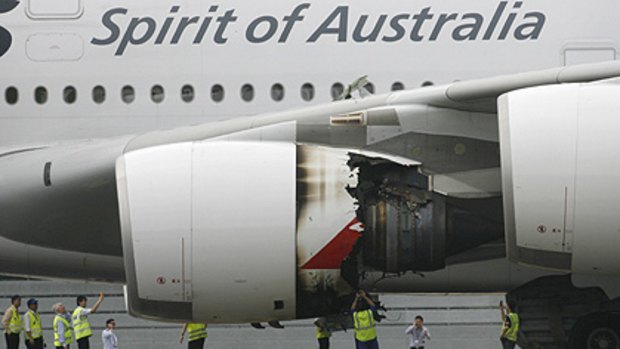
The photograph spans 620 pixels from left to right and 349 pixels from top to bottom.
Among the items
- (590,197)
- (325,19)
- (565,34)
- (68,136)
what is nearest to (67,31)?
(68,136)

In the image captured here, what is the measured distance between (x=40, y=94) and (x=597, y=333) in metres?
5.35

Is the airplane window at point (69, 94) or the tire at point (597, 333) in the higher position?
the airplane window at point (69, 94)

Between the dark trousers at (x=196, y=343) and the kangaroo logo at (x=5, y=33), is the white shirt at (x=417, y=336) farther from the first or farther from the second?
the kangaroo logo at (x=5, y=33)

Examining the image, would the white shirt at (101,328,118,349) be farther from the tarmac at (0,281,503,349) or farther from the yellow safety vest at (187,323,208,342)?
the yellow safety vest at (187,323,208,342)

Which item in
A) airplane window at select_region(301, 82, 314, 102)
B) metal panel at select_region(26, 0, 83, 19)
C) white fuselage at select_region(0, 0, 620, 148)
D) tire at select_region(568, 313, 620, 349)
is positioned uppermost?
metal panel at select_region(26, 0, 83, 19)

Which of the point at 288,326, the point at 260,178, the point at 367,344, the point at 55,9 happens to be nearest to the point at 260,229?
the point at 260,178

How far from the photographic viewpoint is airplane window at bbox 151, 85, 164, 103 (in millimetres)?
12367

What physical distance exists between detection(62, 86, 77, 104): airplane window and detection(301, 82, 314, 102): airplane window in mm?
2065

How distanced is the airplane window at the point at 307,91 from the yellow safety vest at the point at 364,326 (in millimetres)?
4283

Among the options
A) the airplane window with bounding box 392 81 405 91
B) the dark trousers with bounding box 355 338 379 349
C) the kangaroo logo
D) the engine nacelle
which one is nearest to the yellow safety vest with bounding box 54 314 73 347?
the dark trousers with bounding box 355 338 379 349

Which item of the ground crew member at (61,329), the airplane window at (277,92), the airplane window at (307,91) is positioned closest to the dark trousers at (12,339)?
the ground crew member at (61,329)

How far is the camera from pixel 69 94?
12.5 metres

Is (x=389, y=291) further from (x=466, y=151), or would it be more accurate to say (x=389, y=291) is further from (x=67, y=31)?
(x=67, y=31)

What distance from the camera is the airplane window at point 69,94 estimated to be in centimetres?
1245
